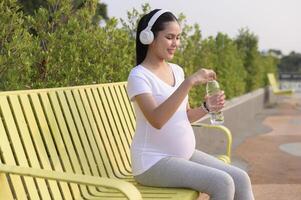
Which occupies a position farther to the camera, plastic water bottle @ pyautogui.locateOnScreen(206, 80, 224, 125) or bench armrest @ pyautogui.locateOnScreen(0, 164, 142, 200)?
plastic water bottle @ pyautogui.locateOnScreen(206, 80, 224, 125)

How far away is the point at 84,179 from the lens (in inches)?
92.6

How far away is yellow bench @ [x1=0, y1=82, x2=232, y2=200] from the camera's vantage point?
267 cm

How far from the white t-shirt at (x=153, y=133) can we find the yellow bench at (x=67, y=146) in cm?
19

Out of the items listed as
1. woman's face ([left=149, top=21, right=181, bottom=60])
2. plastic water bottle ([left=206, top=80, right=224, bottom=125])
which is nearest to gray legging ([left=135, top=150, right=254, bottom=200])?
plastic water bottle ([left=206, top=80, right=224, bottom=125])

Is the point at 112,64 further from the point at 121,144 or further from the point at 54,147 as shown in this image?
the point at 54,147

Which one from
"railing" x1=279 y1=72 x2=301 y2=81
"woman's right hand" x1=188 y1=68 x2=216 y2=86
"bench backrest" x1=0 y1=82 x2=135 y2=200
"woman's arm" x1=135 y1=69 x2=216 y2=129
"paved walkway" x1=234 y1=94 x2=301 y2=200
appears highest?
"woman's right hand" x1=188 y1=68 x2=216 y2=86

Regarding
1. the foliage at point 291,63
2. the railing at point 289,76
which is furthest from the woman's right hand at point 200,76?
the foliage at point 291,63

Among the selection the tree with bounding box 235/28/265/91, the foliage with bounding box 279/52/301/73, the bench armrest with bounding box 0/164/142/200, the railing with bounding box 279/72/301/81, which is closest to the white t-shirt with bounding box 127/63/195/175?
the bench armrest with bounding box 0/164/142/200

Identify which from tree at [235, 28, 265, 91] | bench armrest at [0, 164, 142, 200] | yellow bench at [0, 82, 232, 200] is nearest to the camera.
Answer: bench armrest at [0, 164, 142, 200]

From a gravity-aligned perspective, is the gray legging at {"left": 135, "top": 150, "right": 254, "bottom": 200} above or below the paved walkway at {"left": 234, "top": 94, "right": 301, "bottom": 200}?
above

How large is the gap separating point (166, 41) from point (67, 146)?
848 mm

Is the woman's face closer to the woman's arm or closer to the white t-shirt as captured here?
the white t-shirt

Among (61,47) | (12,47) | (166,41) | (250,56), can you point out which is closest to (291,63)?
(250,56)

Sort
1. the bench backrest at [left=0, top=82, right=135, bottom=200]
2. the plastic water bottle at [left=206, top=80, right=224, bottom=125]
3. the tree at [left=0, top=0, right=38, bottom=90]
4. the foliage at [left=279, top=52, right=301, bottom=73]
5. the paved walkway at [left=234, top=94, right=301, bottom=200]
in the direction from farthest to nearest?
the foliage at [left=279, top=52, right=301, bottom=73] → the paved walkway at [left=234, top=94, right=301, bottom=200] → the tree at [left=0, top=0, right=38, bottom=90] → the plastic water bottle at [left=206, top=80, right=224, bottom=125] → the bench backrest at [left=0, top=82, right=135, bottom=200]
